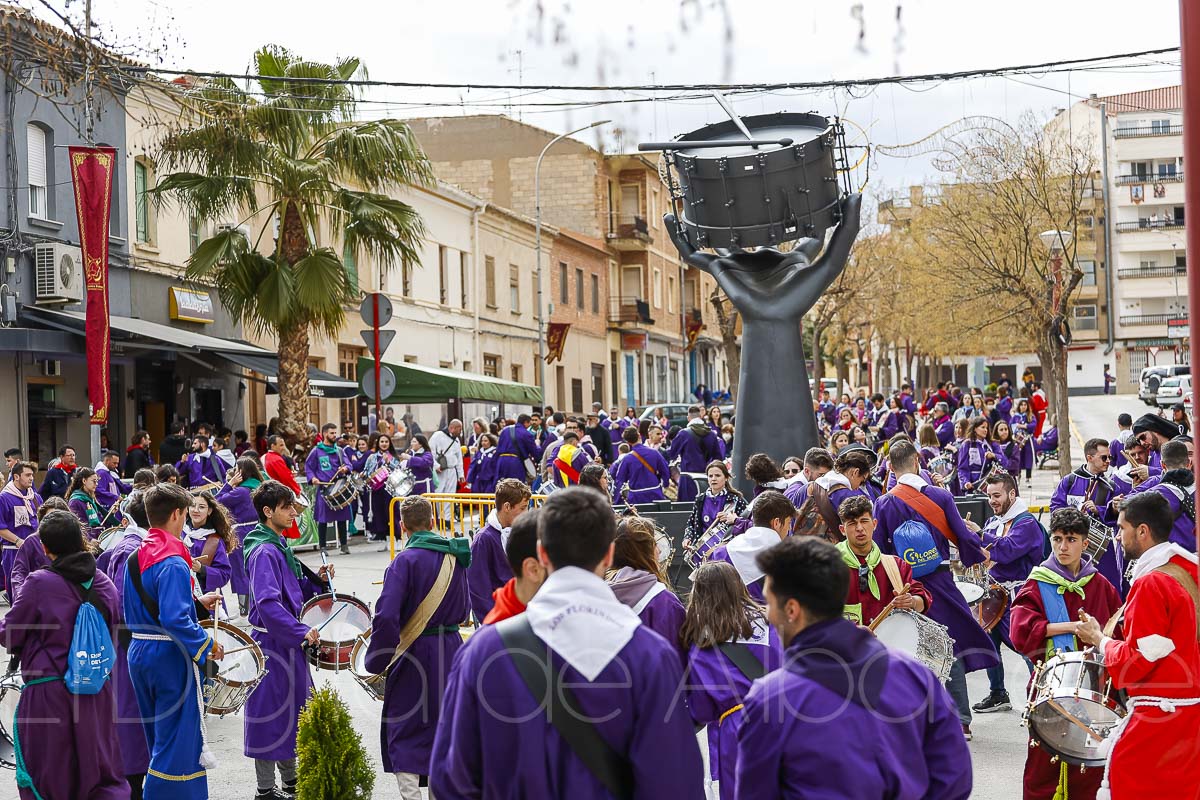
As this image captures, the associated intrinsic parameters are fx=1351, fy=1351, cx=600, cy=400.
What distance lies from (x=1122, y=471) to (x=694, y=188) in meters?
5.26

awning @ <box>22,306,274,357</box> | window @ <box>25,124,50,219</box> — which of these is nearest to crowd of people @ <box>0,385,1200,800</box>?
awning @ <box>22,306,274,357</box>

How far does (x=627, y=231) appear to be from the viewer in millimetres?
55531

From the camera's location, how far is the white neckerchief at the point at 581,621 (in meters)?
3.53

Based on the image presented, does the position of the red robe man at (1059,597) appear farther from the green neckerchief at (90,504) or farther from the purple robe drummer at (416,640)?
the green neckerchief at (90,504)

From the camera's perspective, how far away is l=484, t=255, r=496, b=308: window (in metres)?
42.6

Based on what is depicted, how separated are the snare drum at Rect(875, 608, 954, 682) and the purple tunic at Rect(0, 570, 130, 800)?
3.85m

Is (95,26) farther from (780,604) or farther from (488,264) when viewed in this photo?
(488,264)

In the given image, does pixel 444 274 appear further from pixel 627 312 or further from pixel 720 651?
pixel 720 651

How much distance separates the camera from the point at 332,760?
6113 millimetres

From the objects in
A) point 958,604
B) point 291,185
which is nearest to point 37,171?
point 291,185

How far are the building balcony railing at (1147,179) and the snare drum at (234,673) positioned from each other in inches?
3223

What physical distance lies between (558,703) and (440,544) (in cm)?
313

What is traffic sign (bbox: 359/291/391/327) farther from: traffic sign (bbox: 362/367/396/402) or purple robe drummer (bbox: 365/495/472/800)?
purple robe drummer (bbox: 365/495/472/800)

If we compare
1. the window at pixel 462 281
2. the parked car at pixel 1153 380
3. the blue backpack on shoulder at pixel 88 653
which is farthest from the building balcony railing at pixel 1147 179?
the blue backpack on shoulder at pixel 88 653
